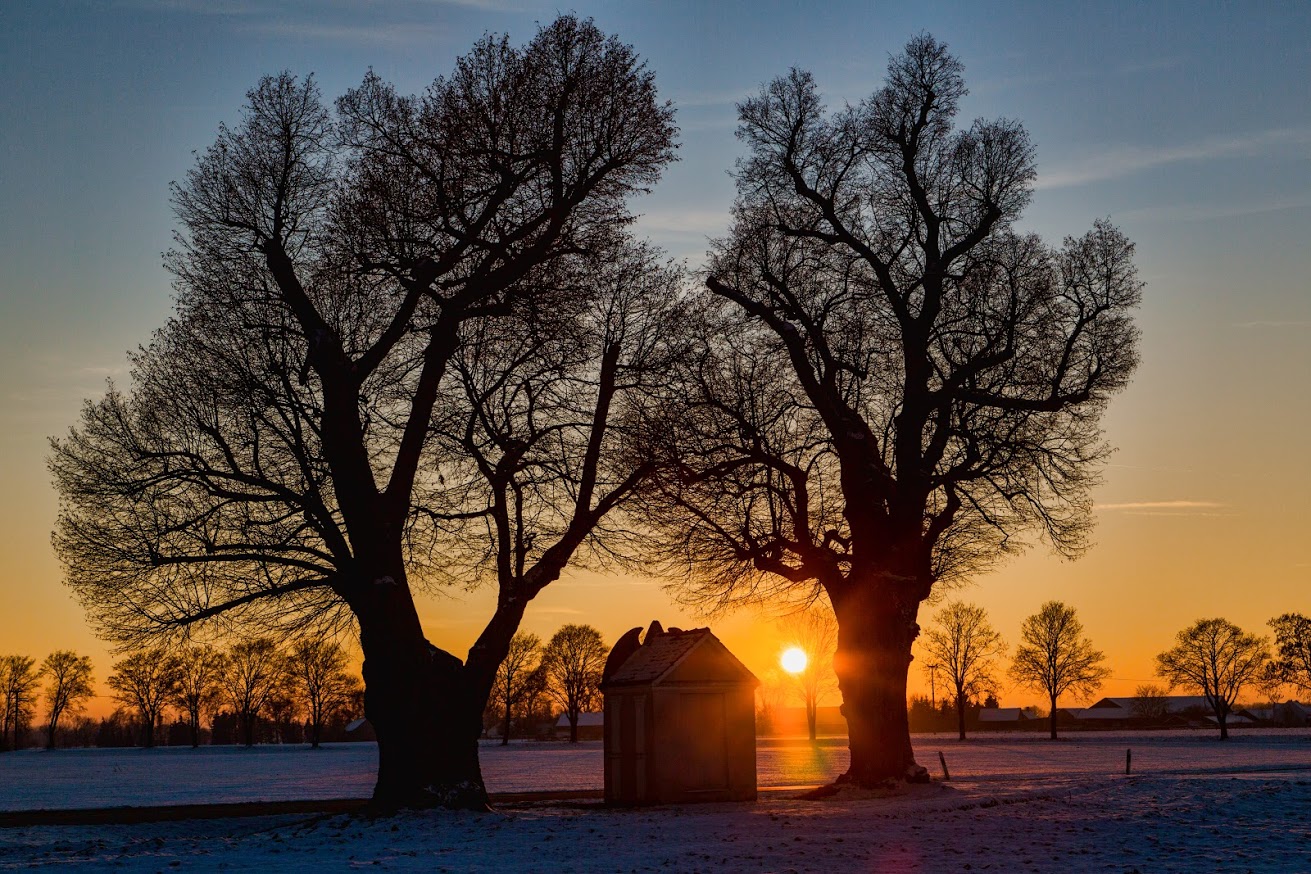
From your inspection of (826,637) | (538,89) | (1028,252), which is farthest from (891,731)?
(538,89)

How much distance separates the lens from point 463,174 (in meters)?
24.3

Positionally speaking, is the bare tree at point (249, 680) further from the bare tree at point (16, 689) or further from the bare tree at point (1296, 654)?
the bare tree at point (1296, 654)

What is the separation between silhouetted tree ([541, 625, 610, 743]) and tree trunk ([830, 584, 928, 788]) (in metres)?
99.8

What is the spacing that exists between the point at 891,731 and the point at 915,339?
9699 millimetres

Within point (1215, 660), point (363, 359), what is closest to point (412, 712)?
point (363, 359)

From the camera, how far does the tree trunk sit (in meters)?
27.4

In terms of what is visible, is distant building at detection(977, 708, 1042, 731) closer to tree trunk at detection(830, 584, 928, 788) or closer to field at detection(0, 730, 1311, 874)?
tree trunk at detection(830, 584, 928, 788)

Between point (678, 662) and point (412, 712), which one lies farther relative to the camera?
point (678, 662)

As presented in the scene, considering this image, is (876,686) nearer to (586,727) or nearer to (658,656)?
(658,656)

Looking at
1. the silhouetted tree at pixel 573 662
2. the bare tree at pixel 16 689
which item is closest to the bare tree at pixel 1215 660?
the silhouetted tree at pixel 573 662

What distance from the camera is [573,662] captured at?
12569cm

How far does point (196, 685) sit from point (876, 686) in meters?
117

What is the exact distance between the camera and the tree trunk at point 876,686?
27.4 m

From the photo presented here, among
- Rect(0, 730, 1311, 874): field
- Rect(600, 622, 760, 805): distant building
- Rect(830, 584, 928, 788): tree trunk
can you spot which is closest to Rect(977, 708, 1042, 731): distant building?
Rect(600, 622, 760, 805): distant building
